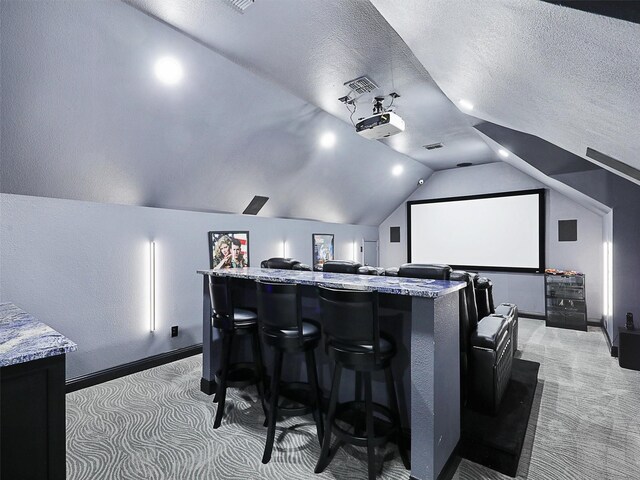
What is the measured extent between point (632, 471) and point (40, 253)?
4.91m

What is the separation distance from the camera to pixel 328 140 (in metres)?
4.76

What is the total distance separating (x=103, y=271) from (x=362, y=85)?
3.41m

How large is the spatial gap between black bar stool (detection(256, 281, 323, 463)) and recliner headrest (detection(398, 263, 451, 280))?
0.82m

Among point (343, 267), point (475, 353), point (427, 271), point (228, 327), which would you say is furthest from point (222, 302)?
point (475, 353)

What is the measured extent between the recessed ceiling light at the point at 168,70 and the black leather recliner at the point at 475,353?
264 cm

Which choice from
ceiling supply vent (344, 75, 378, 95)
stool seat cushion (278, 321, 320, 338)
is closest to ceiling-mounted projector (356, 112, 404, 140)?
ceiling supply vent (344, 75, 378, 95)

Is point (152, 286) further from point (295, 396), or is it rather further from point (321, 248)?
point (321, 248)

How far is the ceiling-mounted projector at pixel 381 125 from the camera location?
323cm

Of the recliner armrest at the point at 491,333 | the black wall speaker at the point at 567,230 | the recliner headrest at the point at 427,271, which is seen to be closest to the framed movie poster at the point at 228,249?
the recliner headrest at the point at 427,271

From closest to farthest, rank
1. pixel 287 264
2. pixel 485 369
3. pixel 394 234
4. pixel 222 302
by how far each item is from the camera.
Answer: pixel 485 369 < pixel 222 302 < pixel 287 264 < pixel 394 234

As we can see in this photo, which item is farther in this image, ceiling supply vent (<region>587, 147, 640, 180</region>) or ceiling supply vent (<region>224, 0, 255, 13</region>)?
ceiling supply vent (<region>587, 147, 640, 180</region>)

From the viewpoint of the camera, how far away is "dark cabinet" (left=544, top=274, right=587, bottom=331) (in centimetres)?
537

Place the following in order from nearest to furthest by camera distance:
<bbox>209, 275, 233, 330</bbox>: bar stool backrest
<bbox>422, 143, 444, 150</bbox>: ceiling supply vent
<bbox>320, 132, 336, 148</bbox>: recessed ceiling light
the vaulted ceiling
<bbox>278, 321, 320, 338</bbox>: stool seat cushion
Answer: the vaulted ceiling < <bbox>278, 321, 320, 338</bbox>: stool seat cushion < <bbox>209, 275, 233, 330</bbox>: bar stool backrest < <bbox>320, 132, 336, 148</bbox>: recessed ceiling light < <bbox>422, 143, 444, 150</bbox>: ceiling supply vent

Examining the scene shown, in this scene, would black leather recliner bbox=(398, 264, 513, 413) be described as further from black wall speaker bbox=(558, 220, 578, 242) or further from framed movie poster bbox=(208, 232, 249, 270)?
black wall speaker bbox=(558, 220, 578, 242)
